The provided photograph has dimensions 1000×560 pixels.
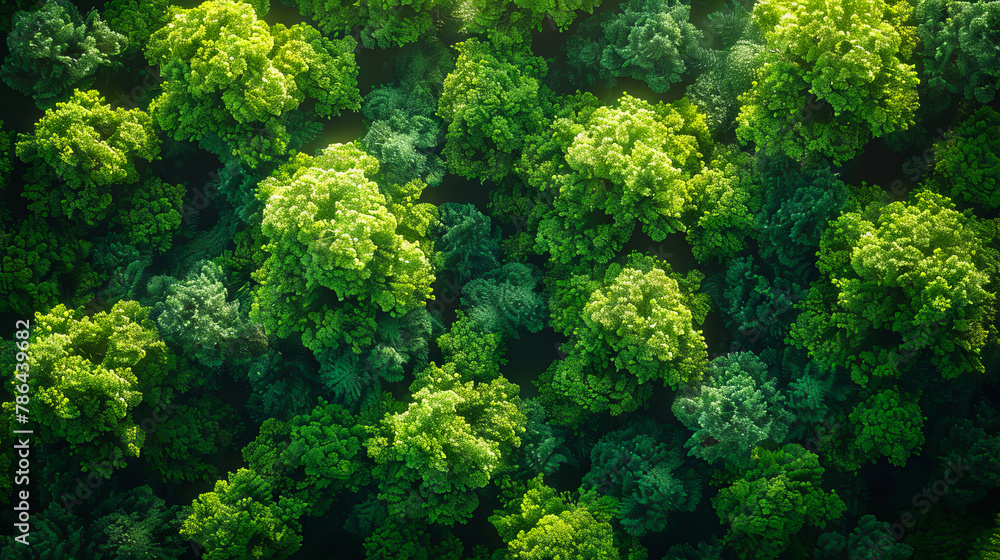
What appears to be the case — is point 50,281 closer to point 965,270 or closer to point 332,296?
point 332,296

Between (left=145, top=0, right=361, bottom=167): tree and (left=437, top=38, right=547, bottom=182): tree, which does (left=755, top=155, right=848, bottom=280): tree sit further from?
(left=145, top=0, right=361, bottom=167): tree

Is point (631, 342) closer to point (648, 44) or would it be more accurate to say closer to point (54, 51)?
point (648, 44)

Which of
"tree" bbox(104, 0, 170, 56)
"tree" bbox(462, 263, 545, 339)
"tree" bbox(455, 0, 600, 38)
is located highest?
"tree" bbox(455, 0, 600, 38)

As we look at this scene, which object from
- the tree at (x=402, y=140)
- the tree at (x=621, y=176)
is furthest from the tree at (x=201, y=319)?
the tree at (x=621, y=176)

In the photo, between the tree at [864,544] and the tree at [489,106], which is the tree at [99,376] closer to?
the tree at [489,106]

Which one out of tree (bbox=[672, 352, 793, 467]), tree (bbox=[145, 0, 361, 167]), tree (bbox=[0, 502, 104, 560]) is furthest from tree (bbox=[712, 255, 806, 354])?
tree (bbox=[0, 502, 104, 560])

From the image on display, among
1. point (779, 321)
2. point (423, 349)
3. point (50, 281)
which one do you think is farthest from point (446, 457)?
point (50, 281)
